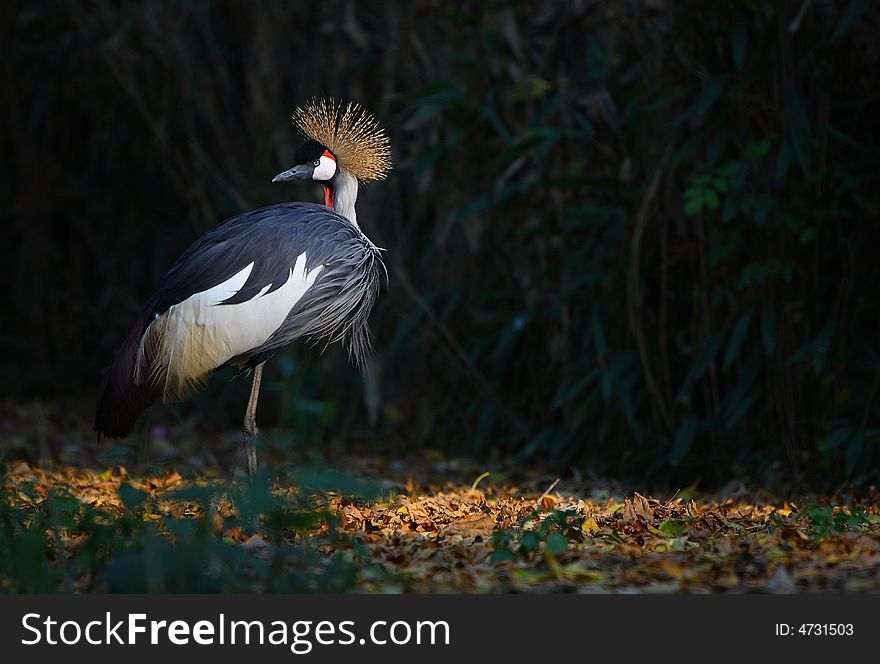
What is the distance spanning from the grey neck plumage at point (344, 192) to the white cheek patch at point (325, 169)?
55mm

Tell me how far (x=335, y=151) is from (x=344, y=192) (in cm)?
18

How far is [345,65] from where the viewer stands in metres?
7.75

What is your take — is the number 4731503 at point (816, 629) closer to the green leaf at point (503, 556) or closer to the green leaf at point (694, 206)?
the green leaf at point (503, 556)

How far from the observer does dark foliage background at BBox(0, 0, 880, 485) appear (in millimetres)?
5695

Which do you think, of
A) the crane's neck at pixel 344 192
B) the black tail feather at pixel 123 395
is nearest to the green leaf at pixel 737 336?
the crane's neck at pixel 344 192

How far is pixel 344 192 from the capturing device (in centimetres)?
538

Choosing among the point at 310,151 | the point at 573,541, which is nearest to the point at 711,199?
the point at 310,151

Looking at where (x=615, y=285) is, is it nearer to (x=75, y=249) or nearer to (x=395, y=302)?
(x=395, y=302)

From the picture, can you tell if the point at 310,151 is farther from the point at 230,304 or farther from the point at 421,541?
the point at 421,541

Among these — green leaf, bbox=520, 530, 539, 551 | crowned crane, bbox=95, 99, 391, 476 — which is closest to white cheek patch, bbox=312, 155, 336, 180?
crowned crane, bbox=95, 99, 391, 476

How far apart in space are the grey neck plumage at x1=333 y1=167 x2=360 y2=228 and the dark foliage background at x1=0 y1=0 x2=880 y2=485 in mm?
721

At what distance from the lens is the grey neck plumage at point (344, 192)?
538 centimetres

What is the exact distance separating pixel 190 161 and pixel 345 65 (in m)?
1.47

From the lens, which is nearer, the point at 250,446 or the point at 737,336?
the point at 250,446
